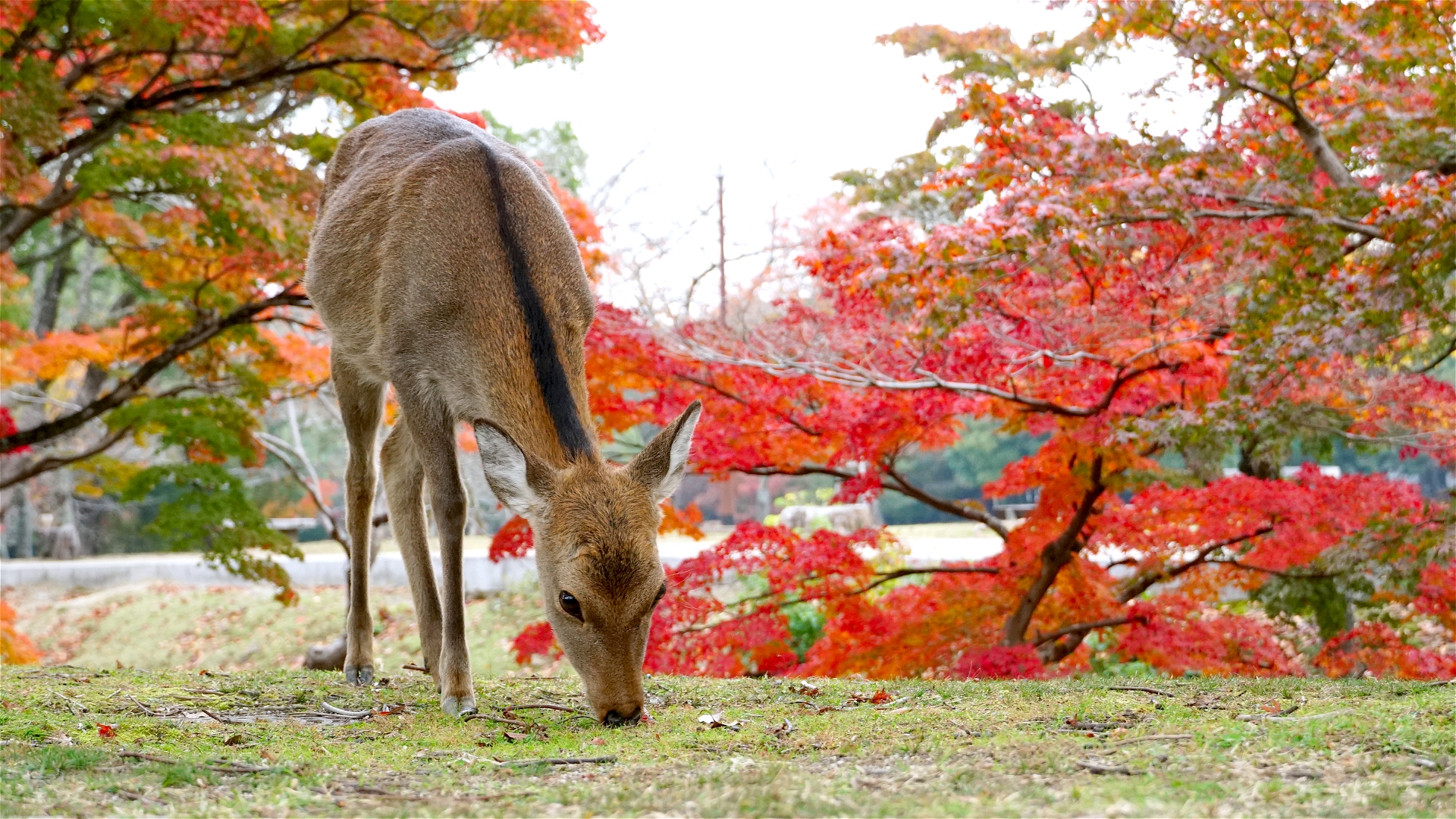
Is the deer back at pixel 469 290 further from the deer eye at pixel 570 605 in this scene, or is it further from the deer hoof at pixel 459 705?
the deer hoof at pixel 459 705

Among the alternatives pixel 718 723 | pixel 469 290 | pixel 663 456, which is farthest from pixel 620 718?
pixel 469 290

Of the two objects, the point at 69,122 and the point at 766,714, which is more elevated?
the point at 69,122

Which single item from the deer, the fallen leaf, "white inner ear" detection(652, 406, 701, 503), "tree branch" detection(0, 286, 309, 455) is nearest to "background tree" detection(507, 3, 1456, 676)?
the deer

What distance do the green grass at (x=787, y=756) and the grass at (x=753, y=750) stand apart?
1 centimetres

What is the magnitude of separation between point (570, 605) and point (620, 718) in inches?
16.5

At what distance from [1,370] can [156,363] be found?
17.4 feet

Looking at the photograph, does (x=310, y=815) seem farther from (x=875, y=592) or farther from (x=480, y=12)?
(x=875, y=592)

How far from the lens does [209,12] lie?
8.45 meters

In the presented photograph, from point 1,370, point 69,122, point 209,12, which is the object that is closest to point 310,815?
point 209,12

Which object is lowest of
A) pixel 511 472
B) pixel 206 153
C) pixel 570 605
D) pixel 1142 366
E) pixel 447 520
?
pixel 570 605

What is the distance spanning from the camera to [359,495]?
6.01 meters

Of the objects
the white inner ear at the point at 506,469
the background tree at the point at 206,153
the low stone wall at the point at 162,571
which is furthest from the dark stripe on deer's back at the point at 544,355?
the low stone wall at the point at 162,571

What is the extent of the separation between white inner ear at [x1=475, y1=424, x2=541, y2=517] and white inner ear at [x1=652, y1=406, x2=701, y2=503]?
17.3 inches

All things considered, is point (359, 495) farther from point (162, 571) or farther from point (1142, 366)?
point (162, 571)
